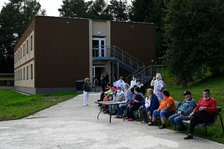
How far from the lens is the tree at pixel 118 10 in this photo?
58562mm

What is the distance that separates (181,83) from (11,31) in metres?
48.5

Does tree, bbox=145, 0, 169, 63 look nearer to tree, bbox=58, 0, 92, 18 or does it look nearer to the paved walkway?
tree, bbox=58, 0, 92, 18

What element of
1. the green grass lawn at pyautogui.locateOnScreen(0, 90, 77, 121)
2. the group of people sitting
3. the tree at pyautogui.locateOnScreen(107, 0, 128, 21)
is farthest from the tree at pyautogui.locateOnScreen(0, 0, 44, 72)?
the group of people sitting

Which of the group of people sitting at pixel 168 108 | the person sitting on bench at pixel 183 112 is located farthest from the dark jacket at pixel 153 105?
the person sitting on bench at pixel 183 112

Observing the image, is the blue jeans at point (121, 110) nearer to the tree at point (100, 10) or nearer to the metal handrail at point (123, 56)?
the metal handrail at point (123, 56)

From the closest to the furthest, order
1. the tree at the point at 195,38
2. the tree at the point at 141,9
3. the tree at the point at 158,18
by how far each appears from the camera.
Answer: the tree at the point at 195,38 < the tree at the point at 158,18 < the tree at the point at 141,9

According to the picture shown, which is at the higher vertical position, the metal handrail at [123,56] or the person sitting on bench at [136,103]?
the metal handrail at [123,56]

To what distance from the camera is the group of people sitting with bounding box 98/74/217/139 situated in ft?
23.0

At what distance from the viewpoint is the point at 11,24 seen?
6081cm

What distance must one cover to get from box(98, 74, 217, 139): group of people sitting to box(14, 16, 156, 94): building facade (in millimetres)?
15500

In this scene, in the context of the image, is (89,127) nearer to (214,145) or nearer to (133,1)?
(214,145)

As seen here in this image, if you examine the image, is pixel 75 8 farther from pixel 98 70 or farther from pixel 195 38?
pixel 195 38

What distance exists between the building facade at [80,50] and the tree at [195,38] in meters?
7.15

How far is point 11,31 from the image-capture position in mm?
60250
